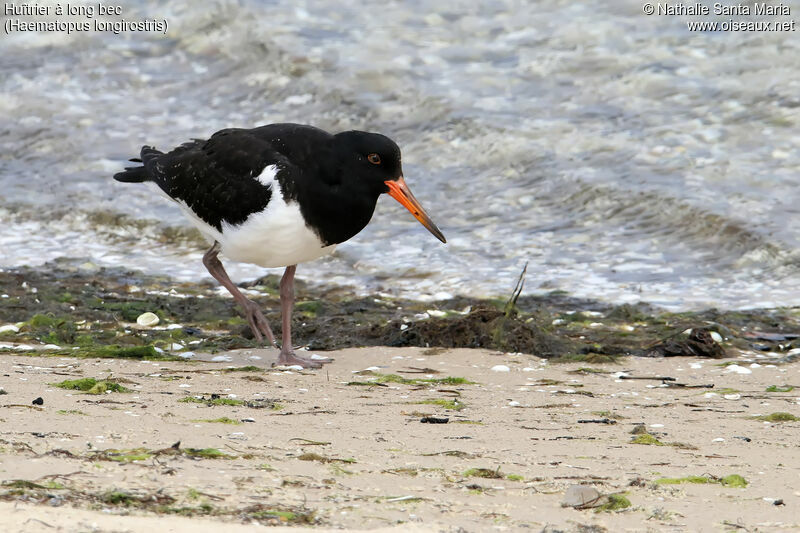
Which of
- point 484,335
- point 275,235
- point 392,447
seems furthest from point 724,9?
point 392,447

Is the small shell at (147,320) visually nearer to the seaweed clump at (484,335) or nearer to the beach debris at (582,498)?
the seaweed clump at (484,335)

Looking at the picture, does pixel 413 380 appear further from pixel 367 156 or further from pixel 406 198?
pixel 367 156

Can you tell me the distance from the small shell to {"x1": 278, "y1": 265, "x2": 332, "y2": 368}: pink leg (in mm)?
968

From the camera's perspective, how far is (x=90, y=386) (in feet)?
16.0

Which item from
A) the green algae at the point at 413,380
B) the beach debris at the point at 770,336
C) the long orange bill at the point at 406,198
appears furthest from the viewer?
the beach debris at the point at 770,336

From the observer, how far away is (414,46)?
1493 centimetres

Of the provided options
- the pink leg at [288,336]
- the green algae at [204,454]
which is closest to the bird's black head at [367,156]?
the pink leg at [288,336]

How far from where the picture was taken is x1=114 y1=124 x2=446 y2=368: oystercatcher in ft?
20.0

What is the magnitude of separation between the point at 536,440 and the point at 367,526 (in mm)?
1504

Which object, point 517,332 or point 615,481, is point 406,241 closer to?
point 517,332

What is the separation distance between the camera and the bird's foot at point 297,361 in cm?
624

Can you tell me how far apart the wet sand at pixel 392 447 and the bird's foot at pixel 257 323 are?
0.41 meters

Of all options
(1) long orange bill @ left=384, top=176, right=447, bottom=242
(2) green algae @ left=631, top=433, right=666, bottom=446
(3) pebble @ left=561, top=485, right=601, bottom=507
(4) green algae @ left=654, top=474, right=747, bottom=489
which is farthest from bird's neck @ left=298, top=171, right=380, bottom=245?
(3) pebble @ left=561, top=485, right=601, bottom=507

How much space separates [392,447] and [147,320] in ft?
11.5
